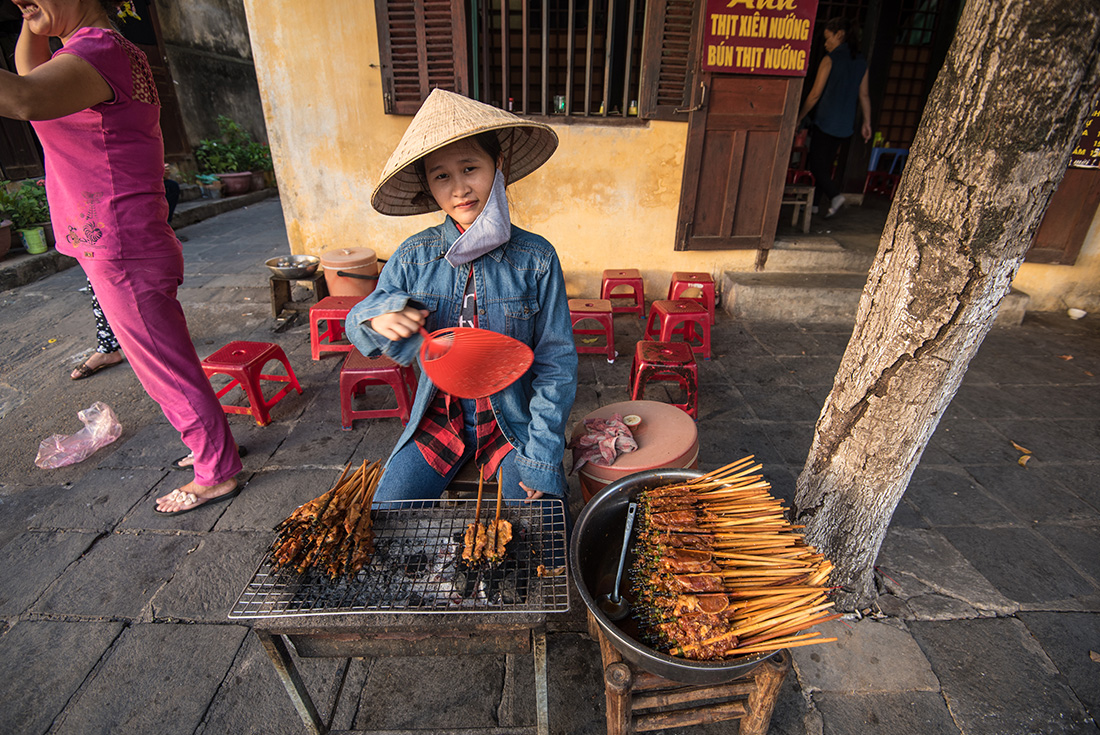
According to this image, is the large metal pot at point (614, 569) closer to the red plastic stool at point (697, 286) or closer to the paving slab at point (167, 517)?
the paving slab at point (167, 517)

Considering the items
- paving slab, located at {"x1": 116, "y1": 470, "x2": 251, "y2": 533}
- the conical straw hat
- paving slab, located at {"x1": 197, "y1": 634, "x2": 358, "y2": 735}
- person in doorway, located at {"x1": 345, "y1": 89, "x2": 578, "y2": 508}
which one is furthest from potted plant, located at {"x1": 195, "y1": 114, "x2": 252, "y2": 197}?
paving slab, located at {"x1": 197, "y1": 634, "x2": 358, "y2": 735}

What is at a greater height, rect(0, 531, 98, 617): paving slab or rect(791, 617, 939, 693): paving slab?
rect(791, 617, 939, 693): paving slab

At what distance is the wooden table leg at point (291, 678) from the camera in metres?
1.67

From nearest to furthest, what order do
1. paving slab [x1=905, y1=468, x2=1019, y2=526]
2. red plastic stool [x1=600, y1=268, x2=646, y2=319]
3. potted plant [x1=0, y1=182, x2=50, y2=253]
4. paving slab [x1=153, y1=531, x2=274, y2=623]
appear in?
paving slab [x1=153, y1=531, x2=274, y2=623] → paving slab [x1=905, y1=468, x2=1019, y2=526] → red plastic stool [x1=600, y1=268, x2=646, y2=319] → potted plant [x1=0, y1=182, x2=50, y2=253]

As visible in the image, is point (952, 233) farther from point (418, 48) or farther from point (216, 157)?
point (216, 157)

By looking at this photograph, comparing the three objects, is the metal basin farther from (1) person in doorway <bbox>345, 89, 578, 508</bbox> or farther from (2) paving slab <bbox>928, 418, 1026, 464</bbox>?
(2) paving slab <bbox>928, 418, 1026, 464</bbox>

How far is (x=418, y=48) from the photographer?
5.35m

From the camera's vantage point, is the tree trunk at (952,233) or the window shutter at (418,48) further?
the window shutter at (418,48)

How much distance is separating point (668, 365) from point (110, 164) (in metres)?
3.62

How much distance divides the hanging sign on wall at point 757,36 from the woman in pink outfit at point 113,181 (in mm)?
5028

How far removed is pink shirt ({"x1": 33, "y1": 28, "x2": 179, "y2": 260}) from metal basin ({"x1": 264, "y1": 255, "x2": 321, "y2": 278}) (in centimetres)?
281

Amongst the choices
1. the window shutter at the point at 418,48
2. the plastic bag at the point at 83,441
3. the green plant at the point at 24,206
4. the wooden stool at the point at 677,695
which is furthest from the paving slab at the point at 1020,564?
the green plant at the point at 24,206

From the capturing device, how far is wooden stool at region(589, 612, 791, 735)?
1679 mm

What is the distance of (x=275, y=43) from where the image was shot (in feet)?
17.8
